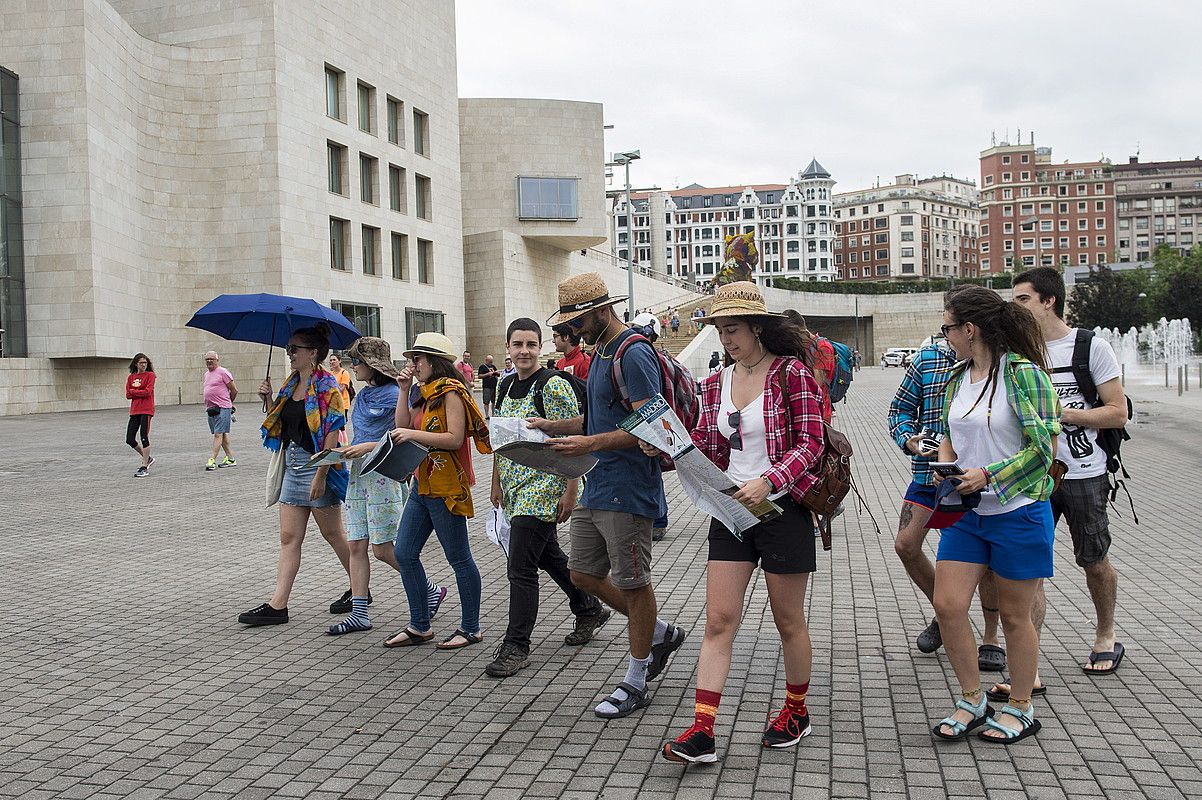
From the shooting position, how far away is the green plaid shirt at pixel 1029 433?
4.08 m

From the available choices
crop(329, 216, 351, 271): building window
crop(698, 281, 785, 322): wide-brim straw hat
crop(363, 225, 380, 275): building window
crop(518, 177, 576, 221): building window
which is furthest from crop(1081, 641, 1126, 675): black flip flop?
crop(518, 177, 576, 221): building window

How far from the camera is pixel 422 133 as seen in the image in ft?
159

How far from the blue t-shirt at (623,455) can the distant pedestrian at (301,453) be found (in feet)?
7.26

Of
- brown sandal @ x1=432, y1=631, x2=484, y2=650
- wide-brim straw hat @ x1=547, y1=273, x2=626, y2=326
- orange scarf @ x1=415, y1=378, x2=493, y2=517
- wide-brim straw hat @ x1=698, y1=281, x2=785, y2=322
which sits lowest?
brown sandal @ x1=432, y1=631, x2=484, y2=650

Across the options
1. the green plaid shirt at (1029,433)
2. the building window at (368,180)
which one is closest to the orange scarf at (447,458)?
the green plaid shirt at (1029,433)

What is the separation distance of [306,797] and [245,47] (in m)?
38.8

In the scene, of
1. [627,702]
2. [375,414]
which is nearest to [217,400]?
[375,414]

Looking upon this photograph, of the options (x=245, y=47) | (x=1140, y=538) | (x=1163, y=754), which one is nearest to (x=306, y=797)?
(x=1163, y=754)

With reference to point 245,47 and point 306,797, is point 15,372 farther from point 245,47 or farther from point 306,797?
point 306,797

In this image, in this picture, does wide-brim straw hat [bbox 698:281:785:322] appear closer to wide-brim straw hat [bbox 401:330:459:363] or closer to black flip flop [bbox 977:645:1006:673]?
wide-brim straw hat [bbox 401:330:459:363]

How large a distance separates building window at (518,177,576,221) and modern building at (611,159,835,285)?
96.3 metres

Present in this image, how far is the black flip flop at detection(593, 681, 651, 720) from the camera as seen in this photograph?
4633mm

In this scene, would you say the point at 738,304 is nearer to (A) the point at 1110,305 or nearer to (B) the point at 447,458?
(B) the point at 447,458

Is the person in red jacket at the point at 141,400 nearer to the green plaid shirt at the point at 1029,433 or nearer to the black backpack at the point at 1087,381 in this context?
the black backpack at the point at 1087,381
